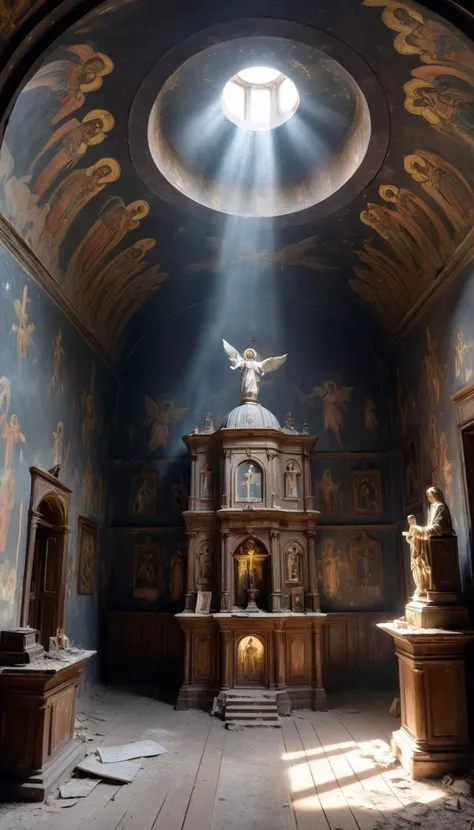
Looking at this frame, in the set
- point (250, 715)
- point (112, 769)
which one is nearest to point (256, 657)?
point (250, 715)


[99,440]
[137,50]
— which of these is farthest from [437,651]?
[137,50]

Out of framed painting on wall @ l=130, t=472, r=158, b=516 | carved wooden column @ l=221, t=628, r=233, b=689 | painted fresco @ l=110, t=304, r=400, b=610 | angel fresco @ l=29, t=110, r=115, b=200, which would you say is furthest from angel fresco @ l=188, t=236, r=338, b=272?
carved wooden column @ l=221, t=628, r=233, b=689

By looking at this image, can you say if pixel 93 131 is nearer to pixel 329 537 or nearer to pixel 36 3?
pixel 36 3

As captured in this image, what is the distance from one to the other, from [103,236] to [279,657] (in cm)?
807

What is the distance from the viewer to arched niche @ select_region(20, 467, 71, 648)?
9.96m

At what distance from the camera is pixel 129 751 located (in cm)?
856

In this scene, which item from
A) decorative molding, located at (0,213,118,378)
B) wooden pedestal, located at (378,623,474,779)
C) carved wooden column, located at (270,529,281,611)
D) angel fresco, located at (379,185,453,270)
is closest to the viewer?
wooden pedestal, located at (378,623,474,779)

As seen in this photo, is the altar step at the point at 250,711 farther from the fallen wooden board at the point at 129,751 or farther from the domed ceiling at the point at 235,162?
the domed ceiling at the point at 235,162

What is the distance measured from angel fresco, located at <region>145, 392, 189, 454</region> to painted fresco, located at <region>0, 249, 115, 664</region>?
1178 mm

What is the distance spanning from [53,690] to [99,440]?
6385 millimetres

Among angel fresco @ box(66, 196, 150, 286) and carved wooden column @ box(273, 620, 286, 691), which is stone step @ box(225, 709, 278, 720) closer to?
carved wooden column @ box(273, 620, 286, 691)

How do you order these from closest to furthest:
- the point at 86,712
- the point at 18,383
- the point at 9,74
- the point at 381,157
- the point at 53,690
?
the point at 9,74 < the point at 53,690 < the point at 18,383 < the point at 381,157 < the point at 86,712

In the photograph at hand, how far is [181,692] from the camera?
11438 mm

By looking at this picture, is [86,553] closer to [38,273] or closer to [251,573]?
[251,573]
